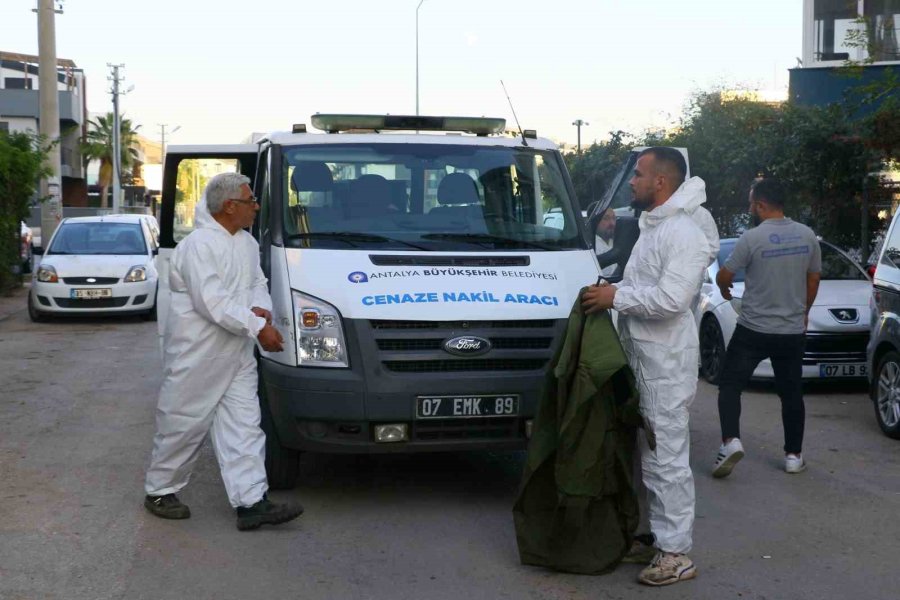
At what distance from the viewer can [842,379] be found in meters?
10.9

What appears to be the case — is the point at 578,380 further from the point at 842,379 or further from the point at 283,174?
the point at 842,379

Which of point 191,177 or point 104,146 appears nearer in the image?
point 191,177

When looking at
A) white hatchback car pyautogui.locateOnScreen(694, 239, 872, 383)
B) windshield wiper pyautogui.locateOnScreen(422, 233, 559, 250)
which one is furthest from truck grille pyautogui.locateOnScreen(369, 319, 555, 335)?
white hatchback car pyautogui.locateOnScreen(694, 239, 872, 383)

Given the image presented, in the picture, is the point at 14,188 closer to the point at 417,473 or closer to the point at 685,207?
the point at 417,473

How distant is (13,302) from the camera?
71.4ft

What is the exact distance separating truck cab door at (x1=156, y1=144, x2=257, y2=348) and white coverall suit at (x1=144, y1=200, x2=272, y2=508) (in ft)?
6.32

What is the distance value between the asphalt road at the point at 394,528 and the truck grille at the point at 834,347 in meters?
1.06

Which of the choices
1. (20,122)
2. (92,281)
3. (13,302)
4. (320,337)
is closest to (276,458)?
(320,337)

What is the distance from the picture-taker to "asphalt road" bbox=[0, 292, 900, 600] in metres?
5.36

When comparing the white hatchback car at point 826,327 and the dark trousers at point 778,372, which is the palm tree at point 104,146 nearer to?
the white hatchback car at point 826,327

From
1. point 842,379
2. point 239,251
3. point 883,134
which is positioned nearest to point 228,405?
point 239,251

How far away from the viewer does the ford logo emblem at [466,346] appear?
6.42 m

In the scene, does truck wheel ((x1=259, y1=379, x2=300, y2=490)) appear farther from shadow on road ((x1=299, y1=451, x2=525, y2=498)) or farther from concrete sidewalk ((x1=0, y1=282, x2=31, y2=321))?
concrete sidewalk ((x1=0, y1=282, x2=31, y2=321))

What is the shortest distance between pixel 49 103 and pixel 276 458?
81.3 feet
